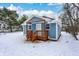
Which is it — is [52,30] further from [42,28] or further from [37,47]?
[37,47]

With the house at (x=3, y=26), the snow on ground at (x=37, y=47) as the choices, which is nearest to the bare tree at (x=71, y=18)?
the snow on ground at (x=37, y=47)

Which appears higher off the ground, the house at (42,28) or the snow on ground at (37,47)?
the house at (42,28)

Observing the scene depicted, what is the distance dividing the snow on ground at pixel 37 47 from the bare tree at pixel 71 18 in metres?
0.06

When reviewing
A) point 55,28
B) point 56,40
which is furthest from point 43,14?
point 56,40

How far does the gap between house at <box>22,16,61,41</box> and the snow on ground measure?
2.2 inches

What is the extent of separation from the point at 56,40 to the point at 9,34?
0.47 metres

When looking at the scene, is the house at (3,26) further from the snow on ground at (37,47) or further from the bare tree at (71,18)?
the bare tree at (71,18)

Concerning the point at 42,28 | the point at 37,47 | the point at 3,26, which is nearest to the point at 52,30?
the point at 42,28

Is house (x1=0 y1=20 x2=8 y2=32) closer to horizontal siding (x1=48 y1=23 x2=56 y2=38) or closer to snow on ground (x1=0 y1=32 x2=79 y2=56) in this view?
snow on ground (x1=0 y1=32 x2=79 y2=56)

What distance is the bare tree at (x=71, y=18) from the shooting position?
5.02ft

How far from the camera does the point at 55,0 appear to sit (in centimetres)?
154

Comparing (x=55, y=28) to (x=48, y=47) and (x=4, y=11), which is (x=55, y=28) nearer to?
(x=48, y=47)

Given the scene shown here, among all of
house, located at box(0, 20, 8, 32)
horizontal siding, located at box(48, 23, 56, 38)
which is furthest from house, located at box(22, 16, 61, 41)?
house, located at box(0, 20, 8, 32)

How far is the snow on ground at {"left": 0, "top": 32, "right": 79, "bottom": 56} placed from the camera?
1522 millimetres
